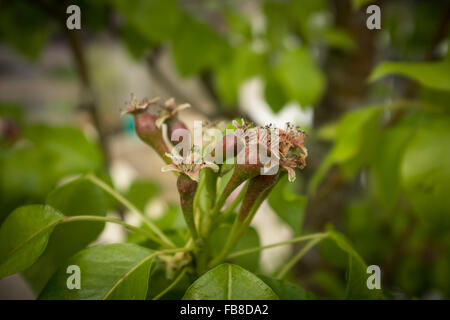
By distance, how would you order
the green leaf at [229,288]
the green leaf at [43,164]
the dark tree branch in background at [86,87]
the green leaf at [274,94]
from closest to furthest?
the green leaf at [229,288] → the green leaf at [43,164] → the dark tree branch in background at [86,87] → the green leaf at [274,94]

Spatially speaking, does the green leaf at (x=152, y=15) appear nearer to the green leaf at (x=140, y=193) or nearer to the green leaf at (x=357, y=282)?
the green leaf at (x=140, y=193)

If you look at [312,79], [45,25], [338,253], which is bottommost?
[338,253]

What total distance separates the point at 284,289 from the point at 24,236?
0.60ft

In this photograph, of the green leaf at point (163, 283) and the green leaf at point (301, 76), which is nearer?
the green leaf at point (163, 283)

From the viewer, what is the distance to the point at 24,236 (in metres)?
0.24

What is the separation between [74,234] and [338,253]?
24 cm

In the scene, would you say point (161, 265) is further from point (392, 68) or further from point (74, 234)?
point (392, 68)

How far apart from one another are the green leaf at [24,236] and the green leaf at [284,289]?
0.15 meters

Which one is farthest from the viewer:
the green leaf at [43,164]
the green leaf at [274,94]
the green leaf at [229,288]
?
the green leaf at [274,94]

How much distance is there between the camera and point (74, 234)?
299mm

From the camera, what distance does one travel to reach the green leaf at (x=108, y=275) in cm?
24

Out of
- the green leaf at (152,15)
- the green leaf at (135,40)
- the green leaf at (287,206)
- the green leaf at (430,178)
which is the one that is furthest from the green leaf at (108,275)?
the green leaf at (135,40)

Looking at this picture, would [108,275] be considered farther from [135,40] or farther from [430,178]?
[135,40]

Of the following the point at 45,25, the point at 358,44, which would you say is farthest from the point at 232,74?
the point at 45,25
